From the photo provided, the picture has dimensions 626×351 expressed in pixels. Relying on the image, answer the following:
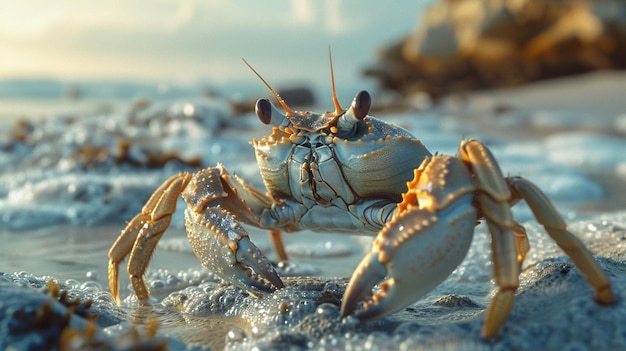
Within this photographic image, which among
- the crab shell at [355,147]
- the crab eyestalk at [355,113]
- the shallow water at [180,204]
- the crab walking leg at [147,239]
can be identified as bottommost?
the shallow water at [180,204]

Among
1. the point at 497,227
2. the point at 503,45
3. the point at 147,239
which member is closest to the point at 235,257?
the point at 147,239

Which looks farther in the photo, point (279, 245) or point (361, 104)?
point (279, 245)

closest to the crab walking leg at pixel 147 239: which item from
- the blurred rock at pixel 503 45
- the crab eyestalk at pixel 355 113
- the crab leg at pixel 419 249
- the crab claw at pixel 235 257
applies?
the crab claw at pixel 235 257

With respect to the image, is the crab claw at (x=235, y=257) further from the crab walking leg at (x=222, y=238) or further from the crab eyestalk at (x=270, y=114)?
the crab eyestalk at (x=270, y=114)

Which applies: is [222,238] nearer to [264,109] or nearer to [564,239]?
[264,109]

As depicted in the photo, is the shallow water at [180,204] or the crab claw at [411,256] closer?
the crab claw at [411,256]

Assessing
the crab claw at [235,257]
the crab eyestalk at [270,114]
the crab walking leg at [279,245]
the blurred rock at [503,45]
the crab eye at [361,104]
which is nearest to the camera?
the crab claw at [235,257]
